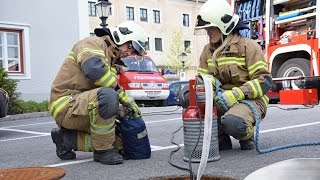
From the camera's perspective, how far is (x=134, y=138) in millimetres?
3852

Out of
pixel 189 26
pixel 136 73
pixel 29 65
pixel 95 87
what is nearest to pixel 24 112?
pixel 29 65

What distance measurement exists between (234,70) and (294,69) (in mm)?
6846

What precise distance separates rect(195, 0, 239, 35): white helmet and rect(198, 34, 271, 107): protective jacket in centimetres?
13

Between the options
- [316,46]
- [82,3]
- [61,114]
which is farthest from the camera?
[82,3]

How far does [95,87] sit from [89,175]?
0.93 metres

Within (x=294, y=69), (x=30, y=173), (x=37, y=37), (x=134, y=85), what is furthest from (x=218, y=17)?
(x=37, y=37)

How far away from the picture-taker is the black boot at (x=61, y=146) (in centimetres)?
392

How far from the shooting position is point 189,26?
139 ft

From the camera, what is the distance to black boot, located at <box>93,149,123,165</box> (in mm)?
3652

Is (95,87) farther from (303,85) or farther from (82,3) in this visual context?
(82,3)

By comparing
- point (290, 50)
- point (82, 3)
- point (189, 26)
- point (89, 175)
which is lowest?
point (89, 175)

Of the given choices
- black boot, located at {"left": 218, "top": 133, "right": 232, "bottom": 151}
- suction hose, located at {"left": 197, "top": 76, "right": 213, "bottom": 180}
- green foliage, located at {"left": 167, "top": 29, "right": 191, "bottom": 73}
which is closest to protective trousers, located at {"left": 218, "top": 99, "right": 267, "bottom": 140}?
black boot, located at {"left": 218, "top": 133, "right": 232, "bottom": 151}

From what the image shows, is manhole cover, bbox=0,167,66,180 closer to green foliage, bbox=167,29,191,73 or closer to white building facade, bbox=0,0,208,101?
white building facade, bbox=0,0,208,101

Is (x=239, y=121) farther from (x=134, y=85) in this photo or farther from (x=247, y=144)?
(x=134, y=85)
